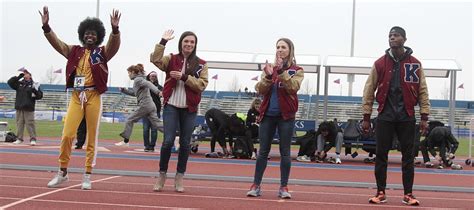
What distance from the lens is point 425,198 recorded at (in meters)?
7.64

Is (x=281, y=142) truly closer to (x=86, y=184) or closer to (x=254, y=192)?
(x=254, y=192)

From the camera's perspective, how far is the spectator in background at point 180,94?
7.29 metres

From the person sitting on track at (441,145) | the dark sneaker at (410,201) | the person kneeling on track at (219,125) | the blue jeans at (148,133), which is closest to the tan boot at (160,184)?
the dark sneaker at (410,201)

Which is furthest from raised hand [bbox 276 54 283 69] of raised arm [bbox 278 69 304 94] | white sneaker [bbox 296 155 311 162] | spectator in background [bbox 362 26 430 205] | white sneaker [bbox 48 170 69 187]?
white sneaker [bbox 296 155 311 162]

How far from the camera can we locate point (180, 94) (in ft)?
24.0

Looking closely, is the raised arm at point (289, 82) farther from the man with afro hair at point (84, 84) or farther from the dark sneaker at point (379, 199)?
the man with afro hair at point (84, 84)

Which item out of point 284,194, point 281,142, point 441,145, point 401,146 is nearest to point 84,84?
point 281,142

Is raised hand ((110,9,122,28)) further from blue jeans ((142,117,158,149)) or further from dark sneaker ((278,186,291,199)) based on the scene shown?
blue jeans ((142,117,158,149))

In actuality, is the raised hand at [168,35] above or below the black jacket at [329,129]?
above

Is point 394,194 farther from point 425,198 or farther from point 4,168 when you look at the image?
point 4,168

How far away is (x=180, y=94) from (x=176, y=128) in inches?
16.8

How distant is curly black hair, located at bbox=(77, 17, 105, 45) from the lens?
7.50m

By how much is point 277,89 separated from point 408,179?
185 cm

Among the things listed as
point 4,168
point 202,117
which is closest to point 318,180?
point 4,168
